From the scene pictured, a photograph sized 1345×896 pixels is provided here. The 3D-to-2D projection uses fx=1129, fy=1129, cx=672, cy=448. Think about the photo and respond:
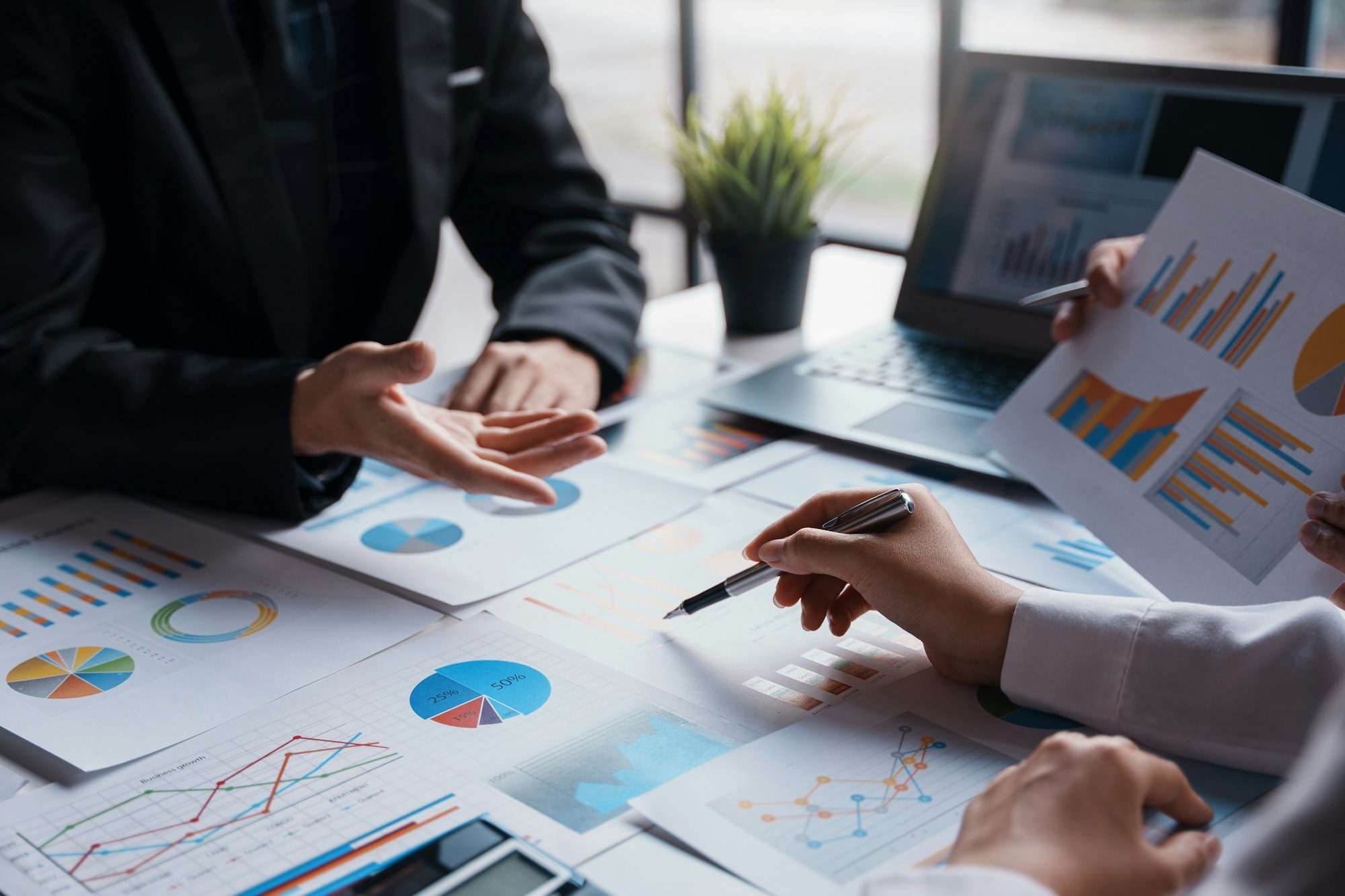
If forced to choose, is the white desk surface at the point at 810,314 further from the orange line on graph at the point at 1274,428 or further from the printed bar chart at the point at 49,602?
the orange line on graph at the point at 1274,428

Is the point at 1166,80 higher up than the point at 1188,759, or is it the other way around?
the point at 1166,80

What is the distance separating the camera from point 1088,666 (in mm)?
697

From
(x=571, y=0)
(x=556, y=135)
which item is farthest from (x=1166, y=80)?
(x=571, y=0)

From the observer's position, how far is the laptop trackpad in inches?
43.6

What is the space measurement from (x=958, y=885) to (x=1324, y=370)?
554mm

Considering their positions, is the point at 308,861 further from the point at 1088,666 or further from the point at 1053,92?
the point at 1053,92

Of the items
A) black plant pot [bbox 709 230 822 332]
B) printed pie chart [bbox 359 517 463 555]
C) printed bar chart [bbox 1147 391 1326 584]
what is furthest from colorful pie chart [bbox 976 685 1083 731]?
black plant pot [bbox 709 230 822 332]

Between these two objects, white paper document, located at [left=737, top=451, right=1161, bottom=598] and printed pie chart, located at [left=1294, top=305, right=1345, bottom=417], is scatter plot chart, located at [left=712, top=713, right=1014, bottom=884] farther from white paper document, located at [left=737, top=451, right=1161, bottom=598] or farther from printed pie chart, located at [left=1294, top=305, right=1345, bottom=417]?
printed pie chart, located at [left=1294, top=305, right=1345, bottom=417]

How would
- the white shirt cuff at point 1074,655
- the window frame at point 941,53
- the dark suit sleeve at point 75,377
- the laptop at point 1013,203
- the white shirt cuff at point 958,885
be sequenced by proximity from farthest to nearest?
the window frame at point 941,53
the laptop at point 1013,203
the dark suit sleeve at point 75,377
the white shirt cuff at point 1074,655
the white shirt cuff at point 958,885

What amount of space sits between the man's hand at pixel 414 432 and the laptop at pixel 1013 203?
10.7 inches

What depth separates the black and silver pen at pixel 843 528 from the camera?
0.77m

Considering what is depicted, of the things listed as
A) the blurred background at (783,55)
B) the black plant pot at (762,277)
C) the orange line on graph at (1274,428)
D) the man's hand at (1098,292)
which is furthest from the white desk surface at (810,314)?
the blurred background at (783,55)

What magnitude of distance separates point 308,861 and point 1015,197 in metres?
1.10

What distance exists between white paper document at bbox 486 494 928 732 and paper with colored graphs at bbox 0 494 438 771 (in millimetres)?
114
